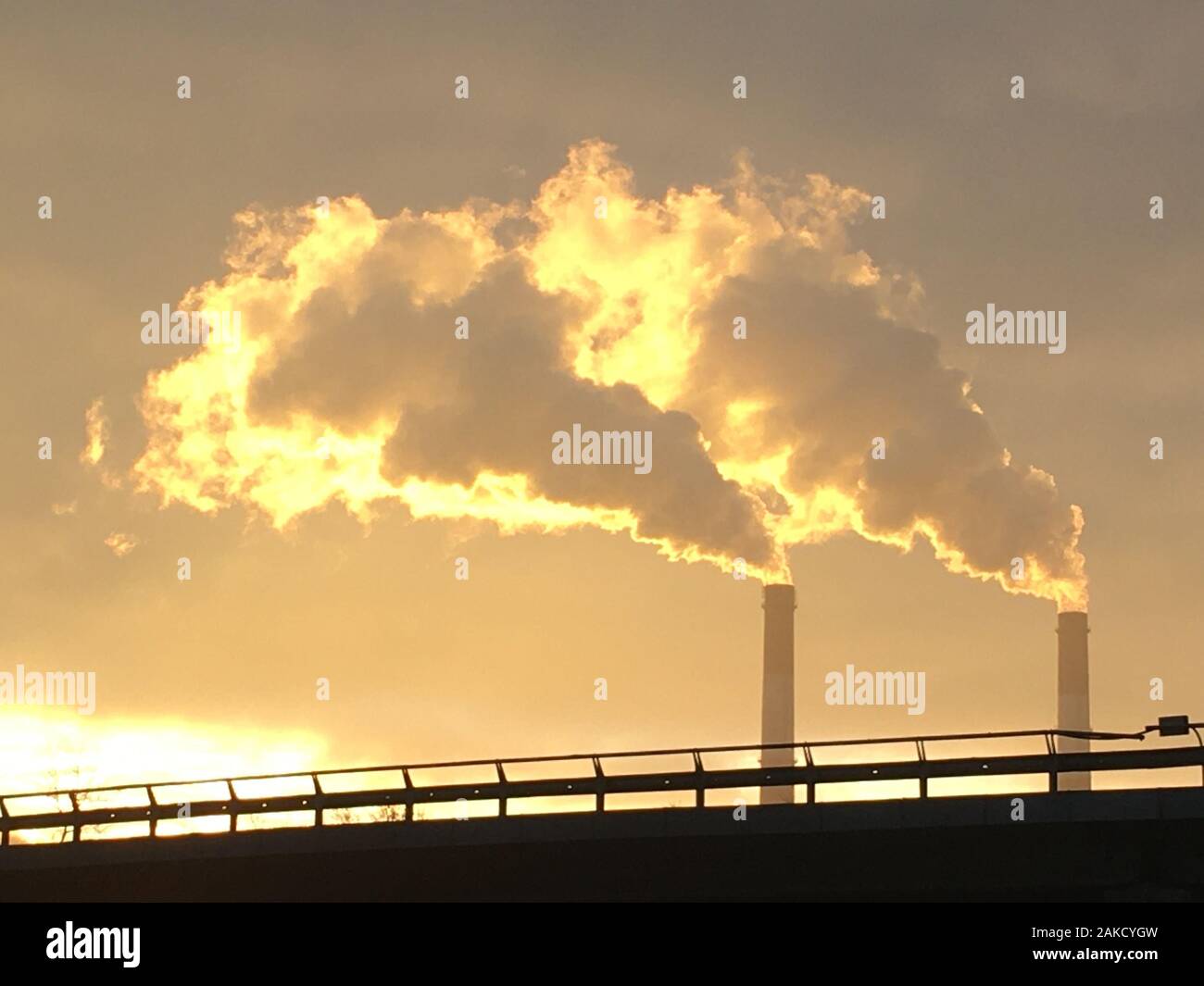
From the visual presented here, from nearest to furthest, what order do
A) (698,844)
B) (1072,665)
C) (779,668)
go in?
(698,844) < (779,668) < (1072,665)

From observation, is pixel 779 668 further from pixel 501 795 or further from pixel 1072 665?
pixel 501 795

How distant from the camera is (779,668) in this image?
91688 mm

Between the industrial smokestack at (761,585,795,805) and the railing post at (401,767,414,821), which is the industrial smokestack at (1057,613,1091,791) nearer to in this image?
the industrial smokestack at (761,585,795,805)

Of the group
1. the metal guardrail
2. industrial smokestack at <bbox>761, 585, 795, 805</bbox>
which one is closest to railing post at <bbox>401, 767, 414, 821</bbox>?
the metal guardrail

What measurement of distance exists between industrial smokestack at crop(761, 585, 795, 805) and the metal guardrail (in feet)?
165

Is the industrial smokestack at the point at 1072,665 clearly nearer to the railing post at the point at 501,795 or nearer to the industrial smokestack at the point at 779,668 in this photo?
the industrial smokestack at the point at 779,668

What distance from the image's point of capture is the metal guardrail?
113ft

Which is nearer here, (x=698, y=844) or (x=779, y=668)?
(x=698, y=844)

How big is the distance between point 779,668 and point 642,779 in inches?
2209

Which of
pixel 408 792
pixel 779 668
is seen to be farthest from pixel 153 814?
pixel 779 668

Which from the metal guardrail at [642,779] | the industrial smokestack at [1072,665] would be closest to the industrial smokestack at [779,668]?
the industrial smokestack at [1072,665]
